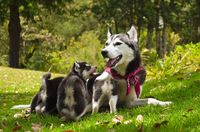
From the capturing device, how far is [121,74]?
30.5 ft

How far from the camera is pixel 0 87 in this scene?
21.5m

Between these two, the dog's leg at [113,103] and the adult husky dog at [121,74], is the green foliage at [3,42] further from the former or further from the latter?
the dog's leg at [113,103]

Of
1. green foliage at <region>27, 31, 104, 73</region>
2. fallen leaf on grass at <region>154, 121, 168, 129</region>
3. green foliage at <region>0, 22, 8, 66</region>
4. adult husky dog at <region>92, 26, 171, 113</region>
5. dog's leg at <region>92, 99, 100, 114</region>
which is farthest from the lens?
green foliage at <region>0, 22, 8, 66</region>

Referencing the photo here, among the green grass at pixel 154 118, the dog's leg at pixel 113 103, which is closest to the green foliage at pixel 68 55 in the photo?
the green grass at pixel 154 118

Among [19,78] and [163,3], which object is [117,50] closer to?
[19,78]

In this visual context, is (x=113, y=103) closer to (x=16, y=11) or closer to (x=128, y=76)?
(x=128, y=76)

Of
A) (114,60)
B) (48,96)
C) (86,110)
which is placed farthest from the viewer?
(48,96)

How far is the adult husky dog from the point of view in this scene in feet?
29.4

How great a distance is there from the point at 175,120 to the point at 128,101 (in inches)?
100

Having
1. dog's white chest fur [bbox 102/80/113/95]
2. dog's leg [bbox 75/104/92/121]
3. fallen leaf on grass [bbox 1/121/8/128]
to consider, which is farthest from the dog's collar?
fallen leaf on grass [bbox 1/121/8/128]

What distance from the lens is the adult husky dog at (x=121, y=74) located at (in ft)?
29.4

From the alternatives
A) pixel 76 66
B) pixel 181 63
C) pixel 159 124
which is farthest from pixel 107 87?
pixel 181 63

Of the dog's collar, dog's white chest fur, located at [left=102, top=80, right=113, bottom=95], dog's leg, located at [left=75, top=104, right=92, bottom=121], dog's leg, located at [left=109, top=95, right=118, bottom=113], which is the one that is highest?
the dog's collar

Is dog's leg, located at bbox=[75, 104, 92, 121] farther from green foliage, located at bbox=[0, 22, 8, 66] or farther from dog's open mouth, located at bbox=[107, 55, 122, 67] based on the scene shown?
green foliage, located at bbox=[0, 22, 8, 66]
